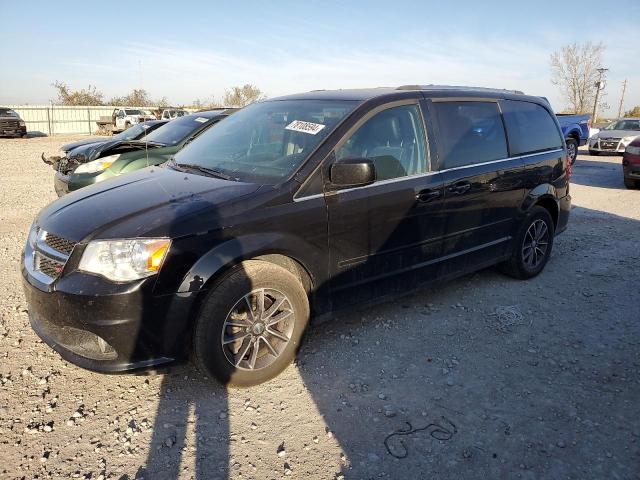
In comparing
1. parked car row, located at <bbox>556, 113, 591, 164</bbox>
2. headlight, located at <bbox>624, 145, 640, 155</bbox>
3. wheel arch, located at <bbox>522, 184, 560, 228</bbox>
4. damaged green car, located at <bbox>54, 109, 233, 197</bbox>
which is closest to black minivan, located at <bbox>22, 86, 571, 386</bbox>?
wheel arch, located at <bbox>522, 184, 560, 228</bbox>

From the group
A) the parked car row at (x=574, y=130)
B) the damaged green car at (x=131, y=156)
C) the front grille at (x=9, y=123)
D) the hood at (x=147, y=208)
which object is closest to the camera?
the hood at (x=147, y=208)

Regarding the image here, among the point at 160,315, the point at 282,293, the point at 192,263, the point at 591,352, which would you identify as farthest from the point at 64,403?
the point at 591,352

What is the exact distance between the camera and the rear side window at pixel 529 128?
181 inches

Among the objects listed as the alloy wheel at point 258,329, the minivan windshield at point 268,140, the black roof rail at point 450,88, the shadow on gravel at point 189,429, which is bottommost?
the shadow on gravel at point 189,429

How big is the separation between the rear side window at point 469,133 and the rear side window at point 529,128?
0.17 metres

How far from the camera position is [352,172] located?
3.09m

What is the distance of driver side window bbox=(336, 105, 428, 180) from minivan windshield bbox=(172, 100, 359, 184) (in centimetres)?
19

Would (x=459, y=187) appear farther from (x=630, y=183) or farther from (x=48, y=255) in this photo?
(x=630, y=183)

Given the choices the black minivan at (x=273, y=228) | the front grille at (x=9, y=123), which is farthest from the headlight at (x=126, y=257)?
the front grille at (x=9, y=123)

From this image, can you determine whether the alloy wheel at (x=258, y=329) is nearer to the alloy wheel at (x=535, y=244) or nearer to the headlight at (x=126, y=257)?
the headlight at (x=126, y=257)

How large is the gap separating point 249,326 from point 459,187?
2.06 m

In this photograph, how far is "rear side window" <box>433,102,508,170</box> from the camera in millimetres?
3910

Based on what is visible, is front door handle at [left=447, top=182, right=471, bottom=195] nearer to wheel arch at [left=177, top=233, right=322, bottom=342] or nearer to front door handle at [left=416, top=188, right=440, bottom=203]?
front door handle at [left=416, top=188, right=440, bottom=203]

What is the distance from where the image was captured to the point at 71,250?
268cm
